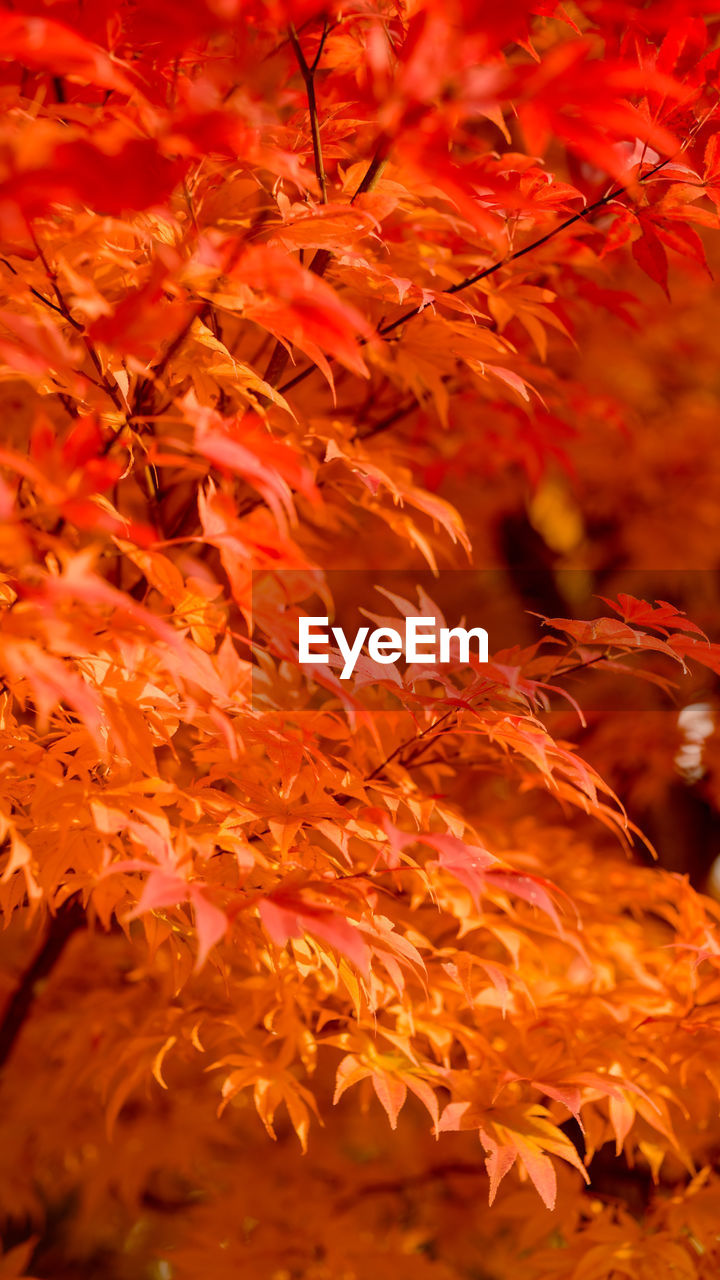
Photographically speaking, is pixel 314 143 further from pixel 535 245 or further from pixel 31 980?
pixel 31 980

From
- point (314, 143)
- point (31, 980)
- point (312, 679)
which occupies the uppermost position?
point (314, 143)

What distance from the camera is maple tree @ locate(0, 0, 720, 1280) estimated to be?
27.1 inches

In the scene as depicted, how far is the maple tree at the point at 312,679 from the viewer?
2.26ft

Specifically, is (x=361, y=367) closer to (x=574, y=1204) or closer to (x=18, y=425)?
(x=18, y=425)

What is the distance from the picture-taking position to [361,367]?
708mm

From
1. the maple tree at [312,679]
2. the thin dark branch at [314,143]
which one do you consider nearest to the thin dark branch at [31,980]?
the maple tree at [312,679]

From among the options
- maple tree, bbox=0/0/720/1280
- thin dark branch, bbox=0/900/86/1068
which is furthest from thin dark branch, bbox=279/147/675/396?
thin dark branch, bbox=0/900/86/1068

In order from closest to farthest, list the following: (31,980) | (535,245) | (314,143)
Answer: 1. (314,143)
2. (535,245)
3. (31,980)

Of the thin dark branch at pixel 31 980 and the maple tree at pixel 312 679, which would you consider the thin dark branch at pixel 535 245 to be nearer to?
the maple tree at pixel 312 679

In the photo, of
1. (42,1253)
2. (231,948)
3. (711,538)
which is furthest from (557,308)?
(42,1253)

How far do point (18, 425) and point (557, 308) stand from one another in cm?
92

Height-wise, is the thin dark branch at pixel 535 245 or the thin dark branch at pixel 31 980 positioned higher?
the thin dark branch at pixel 535 245

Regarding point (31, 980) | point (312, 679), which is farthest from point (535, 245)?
point (31, 980)

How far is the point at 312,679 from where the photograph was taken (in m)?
1.07
